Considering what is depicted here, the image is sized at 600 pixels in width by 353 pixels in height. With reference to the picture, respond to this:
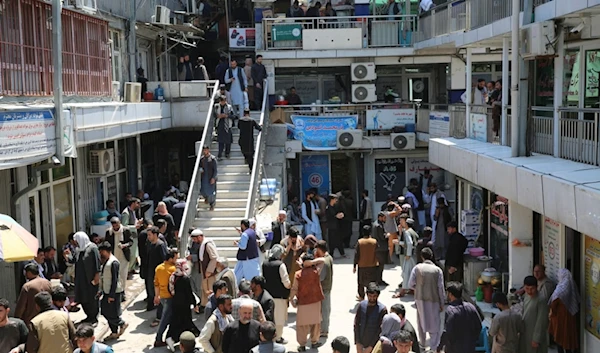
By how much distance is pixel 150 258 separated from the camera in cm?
1412

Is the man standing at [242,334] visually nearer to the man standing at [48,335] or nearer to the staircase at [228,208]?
the man standing at [48,335]

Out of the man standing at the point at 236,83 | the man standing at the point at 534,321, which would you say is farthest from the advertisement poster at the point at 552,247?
the man standing at the point at 236,83

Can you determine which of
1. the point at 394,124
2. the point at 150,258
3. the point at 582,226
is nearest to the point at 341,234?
the point at 394,124

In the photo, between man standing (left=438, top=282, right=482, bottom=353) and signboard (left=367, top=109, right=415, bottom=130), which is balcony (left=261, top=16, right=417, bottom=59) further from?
man standing (left=438, top=282, right=482, bottom=353)

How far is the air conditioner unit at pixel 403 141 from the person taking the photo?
25.1 m

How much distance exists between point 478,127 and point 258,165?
17.6ft

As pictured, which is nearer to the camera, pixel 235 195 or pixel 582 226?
pixel 582 226

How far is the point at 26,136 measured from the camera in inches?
495

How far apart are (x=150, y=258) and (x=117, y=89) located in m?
7.60

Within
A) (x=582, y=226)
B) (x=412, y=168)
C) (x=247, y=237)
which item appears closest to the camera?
(x=582, y=226)

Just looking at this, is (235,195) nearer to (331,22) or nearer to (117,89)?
(117,89)

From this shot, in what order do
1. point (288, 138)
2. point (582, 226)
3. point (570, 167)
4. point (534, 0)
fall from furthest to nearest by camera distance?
point (288, 138)
point (534, 0)
point (570, 167)
point (582, 226)

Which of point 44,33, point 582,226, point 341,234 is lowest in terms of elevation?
point 341,234

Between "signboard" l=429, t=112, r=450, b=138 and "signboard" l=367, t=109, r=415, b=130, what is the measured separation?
2763 mm
